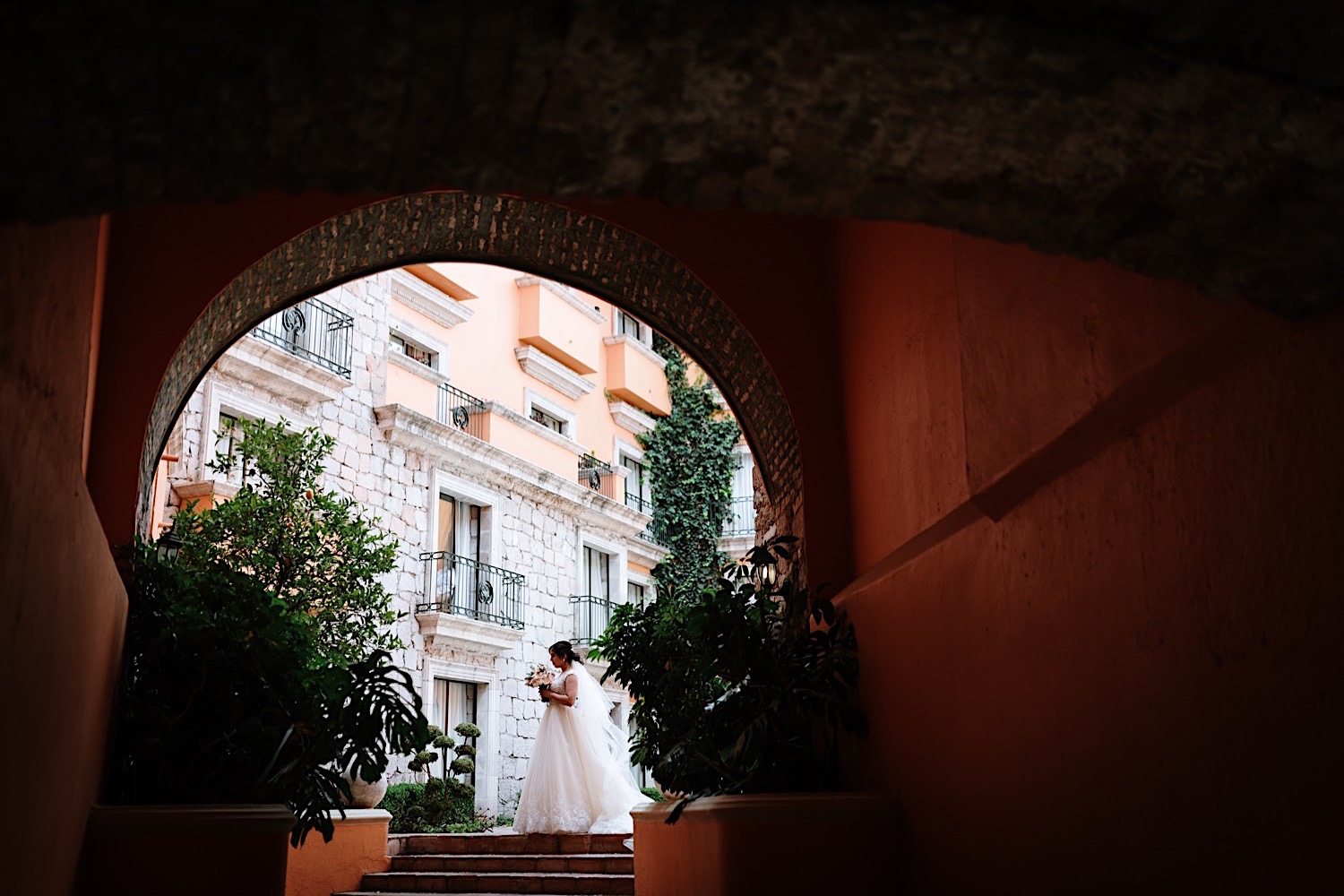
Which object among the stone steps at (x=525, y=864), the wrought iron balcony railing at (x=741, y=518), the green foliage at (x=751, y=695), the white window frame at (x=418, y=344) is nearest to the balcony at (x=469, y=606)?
the white window frame at (x=418, y=344)

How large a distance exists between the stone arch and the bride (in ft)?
13.9

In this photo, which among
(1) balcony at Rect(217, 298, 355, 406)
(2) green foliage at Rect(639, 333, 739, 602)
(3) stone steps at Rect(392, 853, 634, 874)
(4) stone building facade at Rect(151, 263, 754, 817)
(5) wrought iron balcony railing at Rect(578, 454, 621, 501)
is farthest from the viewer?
(2) green foliage at Rect(639, 333, 739, 602)

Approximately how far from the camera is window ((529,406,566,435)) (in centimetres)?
1897

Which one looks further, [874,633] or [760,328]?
[760,328]

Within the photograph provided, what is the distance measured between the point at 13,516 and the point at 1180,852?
2735mm

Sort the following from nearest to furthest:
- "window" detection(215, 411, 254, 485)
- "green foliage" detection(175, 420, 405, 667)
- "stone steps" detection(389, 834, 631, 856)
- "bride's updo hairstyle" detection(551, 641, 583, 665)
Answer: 1. "green foliage" detection(175, 420, 405, 667)
2. "stone steps" detection(389, 834, 631, 856)
3. "bride's updo hairstyle" detection(551, 641, 583, 665)
4. "window" detection(215, 411, 254, 485)

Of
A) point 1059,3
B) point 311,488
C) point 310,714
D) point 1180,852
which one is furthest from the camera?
point 311,488

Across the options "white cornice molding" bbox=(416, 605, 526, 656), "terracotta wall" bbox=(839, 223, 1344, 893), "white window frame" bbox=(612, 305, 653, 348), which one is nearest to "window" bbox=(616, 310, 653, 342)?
"white window frame" bbox=(612, 305, 653, 348)

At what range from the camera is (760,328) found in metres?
6.65

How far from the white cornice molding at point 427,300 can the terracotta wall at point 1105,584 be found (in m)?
11.6

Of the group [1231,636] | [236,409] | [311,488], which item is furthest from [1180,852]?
[236,409]

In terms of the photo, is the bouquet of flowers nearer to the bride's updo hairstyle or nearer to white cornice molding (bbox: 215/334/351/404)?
the bride's updo hairstyle

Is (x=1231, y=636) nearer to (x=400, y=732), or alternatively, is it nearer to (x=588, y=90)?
(x=588, y=90)

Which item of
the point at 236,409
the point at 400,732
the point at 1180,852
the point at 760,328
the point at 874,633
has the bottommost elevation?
the point at 1180,852
